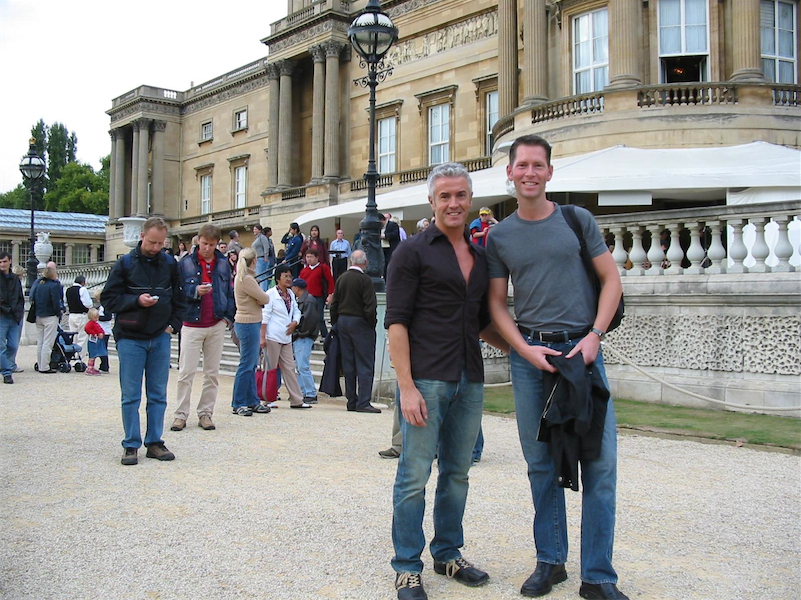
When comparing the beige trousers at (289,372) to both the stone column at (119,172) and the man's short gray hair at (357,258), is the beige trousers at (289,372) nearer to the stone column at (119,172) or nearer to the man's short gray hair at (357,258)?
the man's short gray hair at (357,258)

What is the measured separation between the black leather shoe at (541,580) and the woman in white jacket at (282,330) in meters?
7.19

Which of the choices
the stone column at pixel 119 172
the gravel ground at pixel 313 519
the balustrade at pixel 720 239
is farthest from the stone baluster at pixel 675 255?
the stone column at pixel 119 172

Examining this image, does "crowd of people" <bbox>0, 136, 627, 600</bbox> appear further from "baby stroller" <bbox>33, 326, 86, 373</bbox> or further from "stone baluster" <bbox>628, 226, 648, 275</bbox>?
"baby stroller" <bbox>33, 326, 86, 373</bbox>

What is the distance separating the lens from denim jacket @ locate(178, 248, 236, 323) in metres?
8.91

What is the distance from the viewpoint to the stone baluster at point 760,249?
10.5 metres

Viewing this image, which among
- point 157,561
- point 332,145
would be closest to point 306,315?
point 157,561

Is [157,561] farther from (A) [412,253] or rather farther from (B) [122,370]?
(B) [122,370]

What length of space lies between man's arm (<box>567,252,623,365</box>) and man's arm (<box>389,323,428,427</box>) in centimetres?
79

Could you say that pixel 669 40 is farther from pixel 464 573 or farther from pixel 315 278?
pixel 464 573

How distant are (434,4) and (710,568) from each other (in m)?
29.6

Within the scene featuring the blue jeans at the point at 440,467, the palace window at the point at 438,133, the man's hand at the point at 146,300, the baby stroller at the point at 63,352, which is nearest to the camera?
the blue jeans at the point at 440,467

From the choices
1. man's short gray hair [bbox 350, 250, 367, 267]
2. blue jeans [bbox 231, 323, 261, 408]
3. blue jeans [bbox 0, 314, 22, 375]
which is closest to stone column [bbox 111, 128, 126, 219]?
blue jeans [bbox 0, 314, 22, 375]

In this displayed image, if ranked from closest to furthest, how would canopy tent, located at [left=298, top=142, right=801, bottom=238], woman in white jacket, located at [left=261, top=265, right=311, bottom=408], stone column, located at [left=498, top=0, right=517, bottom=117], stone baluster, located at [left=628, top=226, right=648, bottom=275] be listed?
woman in white jacket, located at [left=261, top=265, right=311, bottom=408] → stone baluster, located at [left=628, top=226, right=648, bottom=275] → canopy tent, located at [left=298, top=142, right=801, bottom=238] → stone column, located at [left=498, top=0, right=517, bottom=117]

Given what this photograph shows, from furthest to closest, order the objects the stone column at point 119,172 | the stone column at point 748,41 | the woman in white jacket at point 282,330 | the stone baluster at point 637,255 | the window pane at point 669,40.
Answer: the stone column at point 119,172
the window pane at point 669,40
the stone column at point 748,41
the stone baluster at point 637,255
the woman in white jacket at point 282,330
